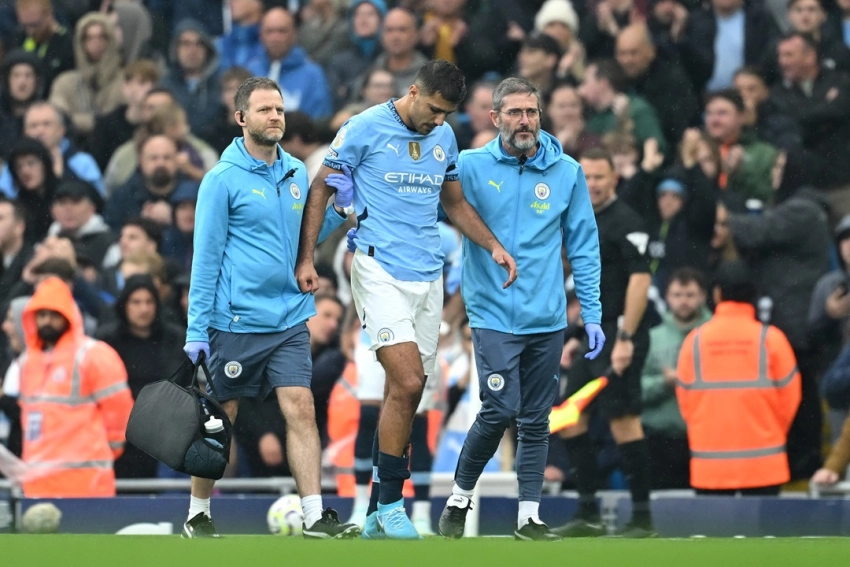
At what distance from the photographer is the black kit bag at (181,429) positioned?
27.9ft

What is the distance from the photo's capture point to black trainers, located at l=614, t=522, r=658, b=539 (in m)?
10.7

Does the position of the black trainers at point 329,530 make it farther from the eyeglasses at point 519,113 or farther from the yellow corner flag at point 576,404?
the yellow corner flag at point 576,404

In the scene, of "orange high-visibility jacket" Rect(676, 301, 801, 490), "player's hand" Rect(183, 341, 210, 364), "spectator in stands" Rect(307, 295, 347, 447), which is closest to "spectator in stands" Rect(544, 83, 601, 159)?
"spectator in stands" Rect(307, 295, 347, 447)

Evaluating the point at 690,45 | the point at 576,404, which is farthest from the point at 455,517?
the point at 690,45

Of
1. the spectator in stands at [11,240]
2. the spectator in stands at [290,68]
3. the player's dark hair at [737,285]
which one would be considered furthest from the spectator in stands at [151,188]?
the player's dark hair at [737,285]

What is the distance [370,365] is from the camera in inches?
466

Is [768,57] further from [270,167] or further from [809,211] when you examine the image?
[270,167]

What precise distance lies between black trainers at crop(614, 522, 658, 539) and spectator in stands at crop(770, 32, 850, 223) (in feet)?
13.1

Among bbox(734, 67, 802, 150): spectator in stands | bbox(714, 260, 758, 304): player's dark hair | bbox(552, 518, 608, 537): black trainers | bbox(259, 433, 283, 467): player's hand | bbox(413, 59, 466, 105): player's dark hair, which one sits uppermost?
bbox(734, 67, 802, 150): spectator in stands

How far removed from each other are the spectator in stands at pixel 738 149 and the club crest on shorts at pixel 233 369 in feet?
20.7

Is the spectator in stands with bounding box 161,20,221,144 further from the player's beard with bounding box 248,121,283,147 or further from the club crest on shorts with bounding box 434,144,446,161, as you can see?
the club crest on shorts with bounding box 434,144,446,161

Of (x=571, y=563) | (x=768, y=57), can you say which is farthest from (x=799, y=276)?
(x=571, y=563)

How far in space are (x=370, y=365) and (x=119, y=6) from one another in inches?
270

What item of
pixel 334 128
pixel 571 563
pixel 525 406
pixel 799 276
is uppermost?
pixel 334 128
